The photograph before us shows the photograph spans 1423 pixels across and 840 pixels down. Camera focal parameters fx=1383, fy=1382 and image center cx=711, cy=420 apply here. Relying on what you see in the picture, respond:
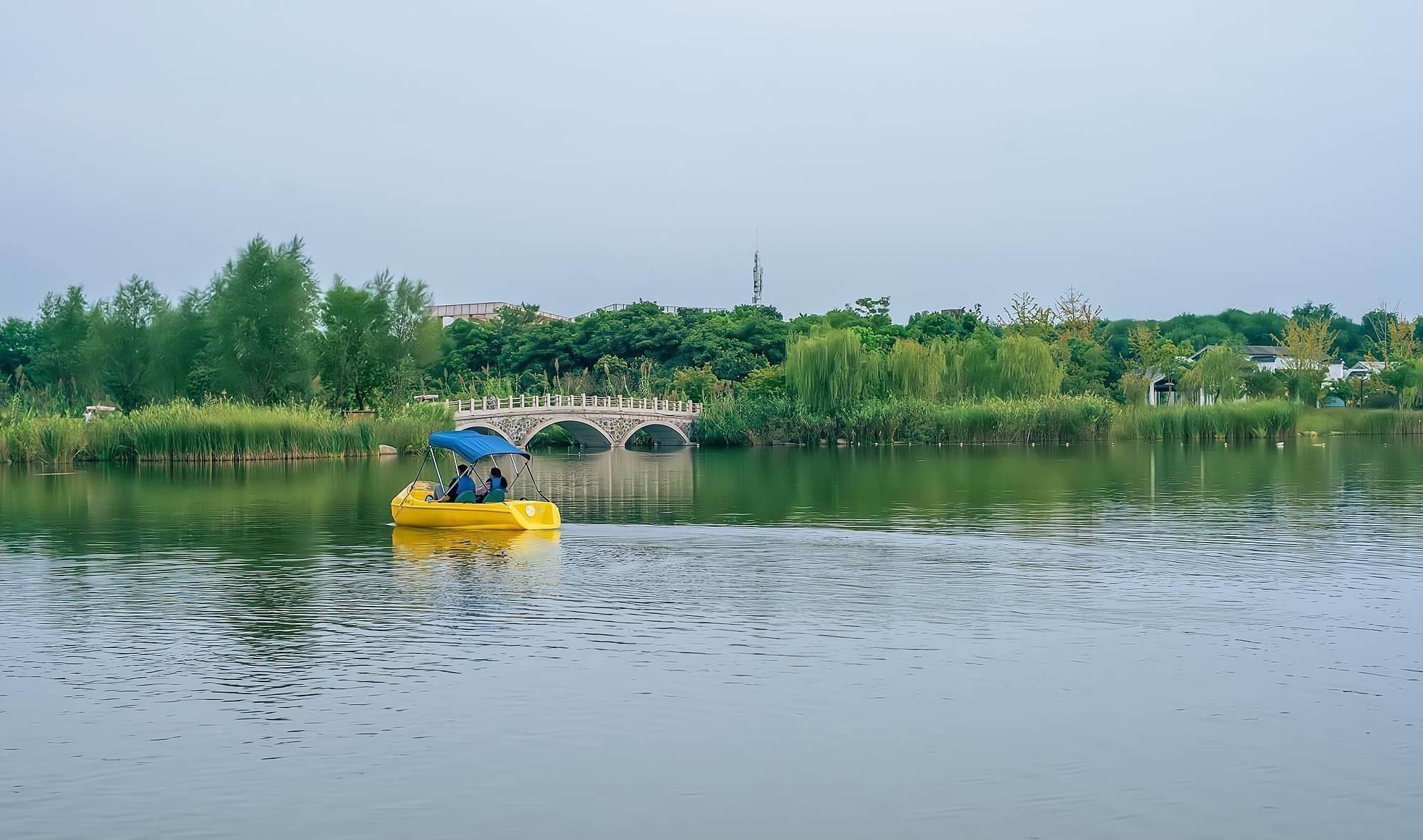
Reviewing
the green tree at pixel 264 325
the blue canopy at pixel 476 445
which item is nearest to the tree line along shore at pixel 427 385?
the green tree at pixel 264 325

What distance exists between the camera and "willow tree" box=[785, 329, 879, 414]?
59219mm

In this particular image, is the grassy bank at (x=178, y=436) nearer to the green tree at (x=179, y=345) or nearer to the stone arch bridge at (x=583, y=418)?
the stone arch bridge at (x=583, y=418)

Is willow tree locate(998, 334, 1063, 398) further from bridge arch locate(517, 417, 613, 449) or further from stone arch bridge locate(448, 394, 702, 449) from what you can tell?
bridge arch locate(517, 417, 613, 449)

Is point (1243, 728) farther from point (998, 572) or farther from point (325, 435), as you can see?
point (325, 435)

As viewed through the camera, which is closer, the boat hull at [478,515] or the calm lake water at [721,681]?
the calm lake water at [721,681]

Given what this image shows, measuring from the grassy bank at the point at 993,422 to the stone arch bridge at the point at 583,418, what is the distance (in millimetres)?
2143

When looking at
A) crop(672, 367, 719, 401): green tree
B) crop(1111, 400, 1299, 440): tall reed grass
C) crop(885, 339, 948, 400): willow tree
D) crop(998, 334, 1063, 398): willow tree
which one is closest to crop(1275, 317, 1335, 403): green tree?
crop(1111, 400, 1299, 440): tall reed grass

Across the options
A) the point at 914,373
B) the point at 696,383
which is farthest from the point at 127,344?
the point at 914,373

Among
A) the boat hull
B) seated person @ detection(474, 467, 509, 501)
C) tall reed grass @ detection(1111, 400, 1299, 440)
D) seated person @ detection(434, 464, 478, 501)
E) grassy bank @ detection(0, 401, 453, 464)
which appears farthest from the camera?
tall reed grass @ detection(1111, 400, 1299, 440)

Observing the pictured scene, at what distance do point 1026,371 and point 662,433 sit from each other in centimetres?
1755

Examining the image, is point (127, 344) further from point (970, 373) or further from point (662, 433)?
point (970, 373)

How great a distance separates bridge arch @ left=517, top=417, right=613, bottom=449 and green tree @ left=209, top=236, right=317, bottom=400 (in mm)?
10376

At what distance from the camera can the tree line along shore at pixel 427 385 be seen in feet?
159

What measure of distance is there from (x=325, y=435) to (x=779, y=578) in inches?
1385
